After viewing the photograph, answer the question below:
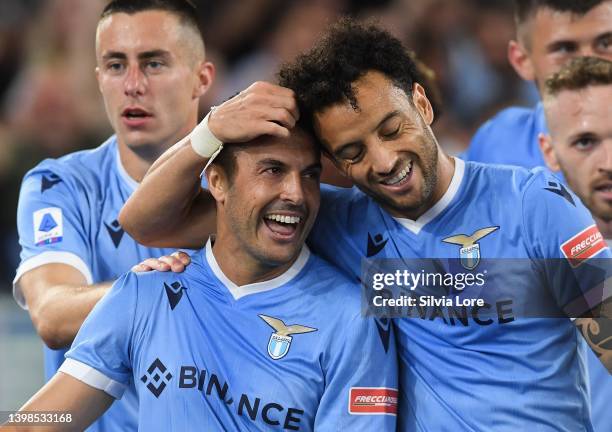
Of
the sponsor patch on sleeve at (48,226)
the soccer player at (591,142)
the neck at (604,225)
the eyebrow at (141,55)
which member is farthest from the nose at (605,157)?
the sponsor patch on sleeve at (48,226)

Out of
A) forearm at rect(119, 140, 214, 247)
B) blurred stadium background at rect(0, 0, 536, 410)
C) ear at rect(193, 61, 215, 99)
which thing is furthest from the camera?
blurred stadium background at rect(0, 0, 536, 410)

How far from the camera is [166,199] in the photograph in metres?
3.25

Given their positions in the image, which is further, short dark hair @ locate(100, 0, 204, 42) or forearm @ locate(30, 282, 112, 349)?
short dark hair @ locate(100, 0, 204, 42)

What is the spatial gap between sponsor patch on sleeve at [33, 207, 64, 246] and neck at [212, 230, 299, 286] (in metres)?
0.99

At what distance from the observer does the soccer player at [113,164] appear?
12.6ft

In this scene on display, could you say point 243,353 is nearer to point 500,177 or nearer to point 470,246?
point 470,246

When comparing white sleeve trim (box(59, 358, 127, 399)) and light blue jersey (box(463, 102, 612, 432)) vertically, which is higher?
light blue jersey (box(463, 102, 612, 432))

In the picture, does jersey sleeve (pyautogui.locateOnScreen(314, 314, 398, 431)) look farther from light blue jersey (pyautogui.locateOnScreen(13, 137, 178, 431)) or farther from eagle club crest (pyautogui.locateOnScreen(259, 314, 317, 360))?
light blue jersey (pyautogui.locateOnScreen(13, 137, 178, 431))

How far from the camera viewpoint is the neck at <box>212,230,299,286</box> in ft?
10.1

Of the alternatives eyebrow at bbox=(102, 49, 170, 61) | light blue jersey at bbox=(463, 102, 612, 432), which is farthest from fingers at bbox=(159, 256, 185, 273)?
light blue jersey at bbox=(463, 102, 612, 432)

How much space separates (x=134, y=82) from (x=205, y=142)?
3.42 feet

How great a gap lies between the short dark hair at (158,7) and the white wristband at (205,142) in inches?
48.5

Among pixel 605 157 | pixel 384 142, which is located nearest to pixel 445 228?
pixel 384 142

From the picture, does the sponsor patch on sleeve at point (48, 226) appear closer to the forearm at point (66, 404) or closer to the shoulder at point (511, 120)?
the forearm at point (66, 404)
